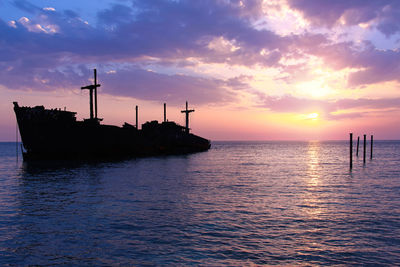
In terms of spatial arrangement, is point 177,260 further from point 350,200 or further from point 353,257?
point 350,200

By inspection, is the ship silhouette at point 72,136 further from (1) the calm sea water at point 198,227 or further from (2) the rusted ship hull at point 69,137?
(1) the calm sea water at point 198,227

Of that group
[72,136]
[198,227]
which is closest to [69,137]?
[72,136]

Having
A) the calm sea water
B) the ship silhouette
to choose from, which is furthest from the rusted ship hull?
the calm sea water

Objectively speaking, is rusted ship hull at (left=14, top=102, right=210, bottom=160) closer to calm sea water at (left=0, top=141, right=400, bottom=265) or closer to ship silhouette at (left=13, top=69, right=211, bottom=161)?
ship silhouette at (left=13, top=69, right=211, bottom=161)

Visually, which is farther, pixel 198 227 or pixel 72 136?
pixel 72 136

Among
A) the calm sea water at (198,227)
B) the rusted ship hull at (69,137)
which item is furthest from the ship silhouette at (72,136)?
the calm sea water at (198,227)

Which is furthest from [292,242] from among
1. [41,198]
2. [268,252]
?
[41,198]

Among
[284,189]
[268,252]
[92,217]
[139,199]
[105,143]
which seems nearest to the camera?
[268,252]

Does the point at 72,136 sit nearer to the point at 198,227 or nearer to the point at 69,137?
the point at 69,137

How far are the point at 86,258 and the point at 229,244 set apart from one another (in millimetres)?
4666

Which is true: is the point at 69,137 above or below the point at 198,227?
above

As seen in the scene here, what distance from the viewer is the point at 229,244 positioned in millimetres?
10047

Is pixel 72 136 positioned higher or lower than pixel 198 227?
higher

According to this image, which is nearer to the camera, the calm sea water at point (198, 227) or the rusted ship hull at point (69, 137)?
the calm sea water at point (198, 227)
